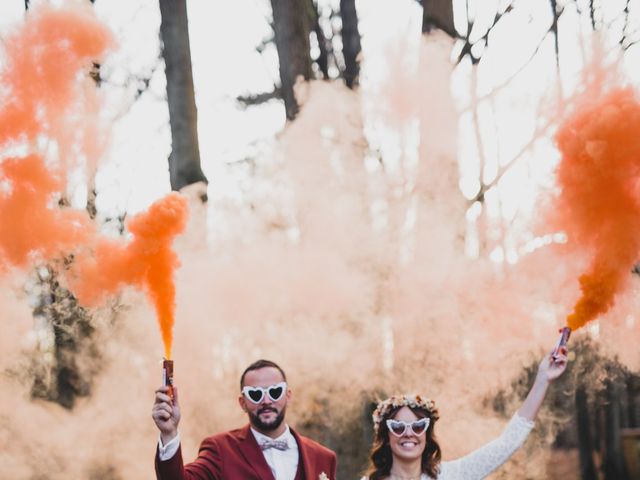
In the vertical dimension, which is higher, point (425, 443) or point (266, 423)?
point (266, 423)

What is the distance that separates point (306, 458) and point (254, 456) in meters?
0.36

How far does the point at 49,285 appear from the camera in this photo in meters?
12.7

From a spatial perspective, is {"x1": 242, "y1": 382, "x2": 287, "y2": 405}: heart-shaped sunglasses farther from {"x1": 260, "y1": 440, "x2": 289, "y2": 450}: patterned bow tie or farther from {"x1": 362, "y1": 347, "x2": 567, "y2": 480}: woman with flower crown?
{"x1": 362, "y1": 347, "x2": 567, "y2": 480}: woman with flower crown

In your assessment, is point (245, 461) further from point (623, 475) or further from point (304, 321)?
point (623, 475)

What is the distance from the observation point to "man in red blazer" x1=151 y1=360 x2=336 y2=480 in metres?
6.30

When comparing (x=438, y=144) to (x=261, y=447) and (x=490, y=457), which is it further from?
(x=490, y=457)

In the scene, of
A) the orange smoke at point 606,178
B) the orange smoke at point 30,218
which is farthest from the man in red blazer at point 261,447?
the orange smoke at point 30,218

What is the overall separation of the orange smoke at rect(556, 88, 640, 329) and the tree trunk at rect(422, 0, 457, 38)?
4308mm

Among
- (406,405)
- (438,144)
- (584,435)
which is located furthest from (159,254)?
(584,435)

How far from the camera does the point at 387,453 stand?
614 cm

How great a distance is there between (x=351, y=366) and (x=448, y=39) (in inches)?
159

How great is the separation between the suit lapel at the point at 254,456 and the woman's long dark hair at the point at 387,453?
0.70 meters

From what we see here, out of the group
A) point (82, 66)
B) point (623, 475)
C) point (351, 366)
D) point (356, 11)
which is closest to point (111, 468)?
point (351, 366)

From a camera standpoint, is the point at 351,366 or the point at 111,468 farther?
the point at 111,468
